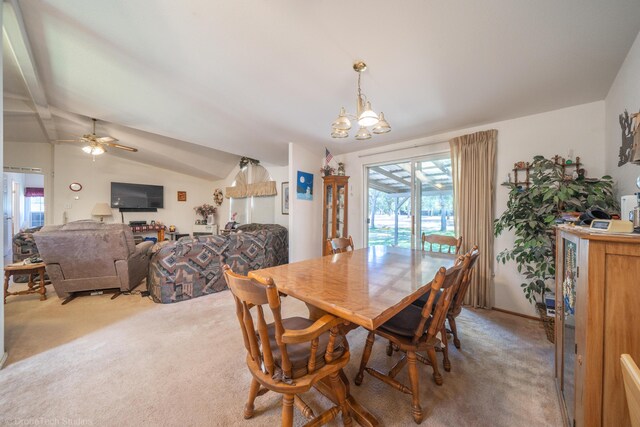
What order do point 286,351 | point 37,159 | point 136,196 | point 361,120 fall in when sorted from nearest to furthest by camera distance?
point 286,351 → point 361,120 → point 37,159 → point 136,196

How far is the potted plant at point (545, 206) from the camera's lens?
1.98 metres

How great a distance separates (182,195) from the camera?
7.13 m

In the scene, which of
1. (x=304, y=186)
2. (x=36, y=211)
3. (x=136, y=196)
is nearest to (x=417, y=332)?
(x=304, y=186)

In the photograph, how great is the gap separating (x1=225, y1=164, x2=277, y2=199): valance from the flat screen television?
188cm

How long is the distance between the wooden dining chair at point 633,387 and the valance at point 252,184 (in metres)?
5.82

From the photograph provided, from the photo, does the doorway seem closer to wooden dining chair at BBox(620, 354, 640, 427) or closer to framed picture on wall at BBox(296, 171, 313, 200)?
framed picture on wall at BBox(296, 171, 313, 200)

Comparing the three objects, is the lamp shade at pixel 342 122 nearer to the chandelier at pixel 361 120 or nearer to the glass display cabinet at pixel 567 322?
the chandelier at pixel 361 120

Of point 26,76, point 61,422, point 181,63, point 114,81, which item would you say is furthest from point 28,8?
point 61,422

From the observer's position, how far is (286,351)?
104cm

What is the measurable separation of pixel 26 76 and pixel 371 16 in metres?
4.00

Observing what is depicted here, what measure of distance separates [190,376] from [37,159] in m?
7.00

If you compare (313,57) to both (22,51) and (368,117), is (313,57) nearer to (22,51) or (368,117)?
(368,117)

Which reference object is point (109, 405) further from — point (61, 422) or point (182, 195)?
point (182, 195)

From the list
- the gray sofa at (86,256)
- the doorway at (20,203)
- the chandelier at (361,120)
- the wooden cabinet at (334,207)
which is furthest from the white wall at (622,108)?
the doorway at (20,203)
